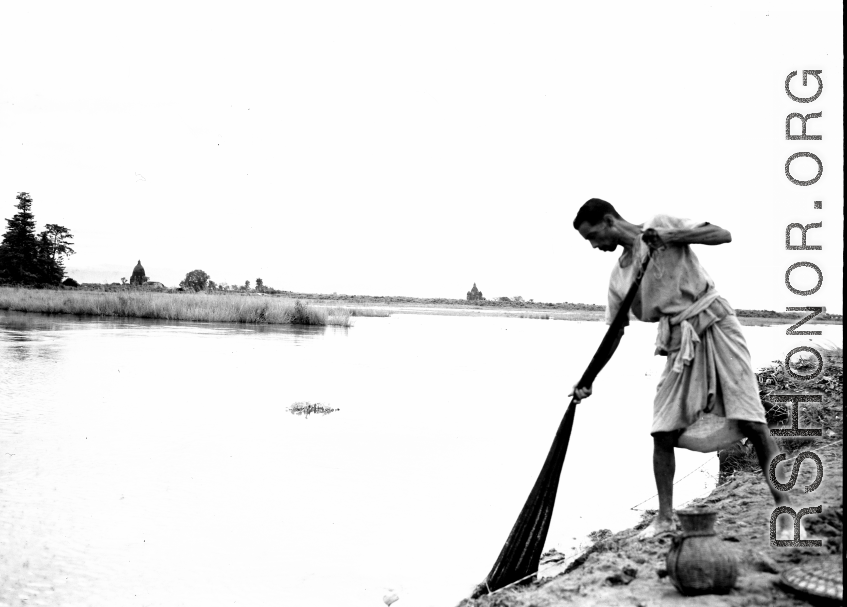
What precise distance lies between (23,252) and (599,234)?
4486 centimetres

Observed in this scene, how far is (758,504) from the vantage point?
10.6 feet

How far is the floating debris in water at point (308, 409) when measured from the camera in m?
7.56

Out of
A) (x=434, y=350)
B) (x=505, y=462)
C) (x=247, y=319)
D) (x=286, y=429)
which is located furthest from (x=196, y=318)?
(x=505, y=462)

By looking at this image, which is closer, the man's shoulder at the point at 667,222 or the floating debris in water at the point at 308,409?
the man's shoulder at the point at 667,222

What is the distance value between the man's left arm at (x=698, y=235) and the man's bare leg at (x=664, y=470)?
2.47 ft

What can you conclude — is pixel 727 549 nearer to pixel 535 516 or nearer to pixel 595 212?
pixel 535 516

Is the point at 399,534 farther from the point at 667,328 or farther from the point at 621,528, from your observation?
the point at 667,328

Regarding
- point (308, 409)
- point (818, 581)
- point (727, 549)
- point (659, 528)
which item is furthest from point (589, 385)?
point (308, 409)

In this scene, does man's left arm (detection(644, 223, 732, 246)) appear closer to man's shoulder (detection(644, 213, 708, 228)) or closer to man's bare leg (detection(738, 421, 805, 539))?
man's shoulder (detection(644, 213, 708, 228))

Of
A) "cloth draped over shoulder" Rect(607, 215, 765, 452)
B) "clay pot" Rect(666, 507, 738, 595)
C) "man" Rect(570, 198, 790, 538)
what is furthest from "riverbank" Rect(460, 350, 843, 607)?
"cloth draped over shoulder" Rect(607, 215, 765, 452)

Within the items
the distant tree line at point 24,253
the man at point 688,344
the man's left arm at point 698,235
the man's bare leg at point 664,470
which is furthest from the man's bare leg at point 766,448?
the distant tree line at point 24,253

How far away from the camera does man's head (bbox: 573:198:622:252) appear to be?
282cm

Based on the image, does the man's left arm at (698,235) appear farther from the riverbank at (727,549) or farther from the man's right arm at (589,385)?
the riverbank at (727,549)

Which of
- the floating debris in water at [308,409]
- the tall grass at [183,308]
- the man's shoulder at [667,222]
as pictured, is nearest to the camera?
the man's shoulder at [667,222]
